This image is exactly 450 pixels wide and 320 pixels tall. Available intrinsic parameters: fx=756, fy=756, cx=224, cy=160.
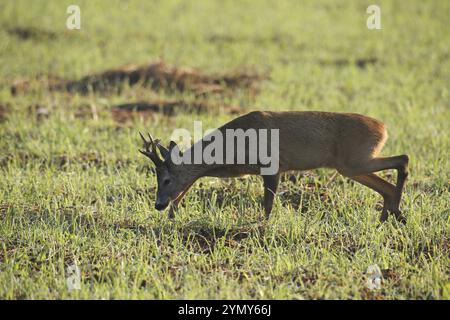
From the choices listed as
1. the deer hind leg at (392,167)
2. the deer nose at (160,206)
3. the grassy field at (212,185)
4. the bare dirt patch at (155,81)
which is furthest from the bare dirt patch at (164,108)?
the deer hind leg at (392,167)

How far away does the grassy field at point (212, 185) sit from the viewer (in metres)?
6.19

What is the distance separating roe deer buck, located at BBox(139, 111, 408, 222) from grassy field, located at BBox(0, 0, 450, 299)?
0.86ft

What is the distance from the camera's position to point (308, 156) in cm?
770

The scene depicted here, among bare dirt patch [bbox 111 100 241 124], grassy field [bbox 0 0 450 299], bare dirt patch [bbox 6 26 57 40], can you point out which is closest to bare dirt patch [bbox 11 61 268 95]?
grassy field [bbox 0 0 450 299]

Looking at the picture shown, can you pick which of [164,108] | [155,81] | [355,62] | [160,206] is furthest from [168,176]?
[355,62]

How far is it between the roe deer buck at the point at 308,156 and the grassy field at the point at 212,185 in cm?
26

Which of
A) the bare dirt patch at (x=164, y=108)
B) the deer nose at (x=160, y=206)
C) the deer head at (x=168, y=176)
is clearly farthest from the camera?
the bare dirt patch at (x=164, y=108)

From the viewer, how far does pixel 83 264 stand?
6504mm

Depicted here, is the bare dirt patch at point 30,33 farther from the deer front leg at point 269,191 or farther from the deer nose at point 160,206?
the deer front leg at point 269,191

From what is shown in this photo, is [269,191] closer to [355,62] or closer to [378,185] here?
[378,185]

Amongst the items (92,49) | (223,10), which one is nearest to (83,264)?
(92,49)
